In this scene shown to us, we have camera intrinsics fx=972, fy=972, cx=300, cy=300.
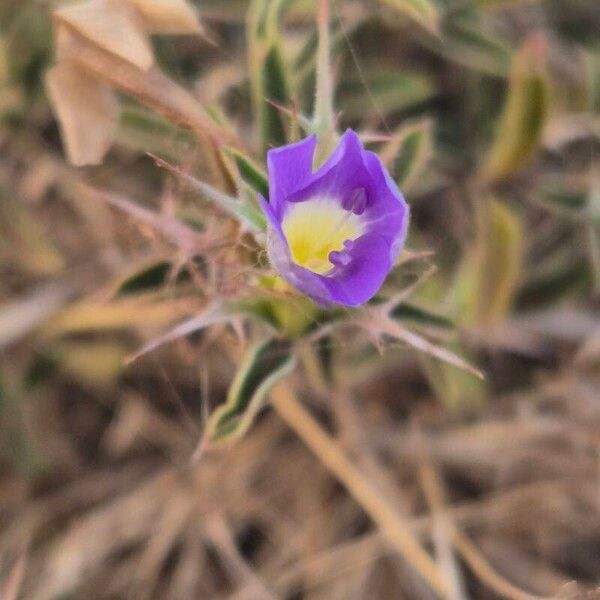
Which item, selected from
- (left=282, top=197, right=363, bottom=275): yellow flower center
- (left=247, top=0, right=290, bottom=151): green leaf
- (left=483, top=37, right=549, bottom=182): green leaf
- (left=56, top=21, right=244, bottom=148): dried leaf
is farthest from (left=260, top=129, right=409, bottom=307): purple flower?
(left=483, top=37, right=549, bottom=182): green leaf

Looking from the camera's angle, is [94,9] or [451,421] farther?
[451,421]

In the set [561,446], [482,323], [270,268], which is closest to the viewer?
[270,268]

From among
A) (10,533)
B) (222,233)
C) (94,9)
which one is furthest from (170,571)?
(94,9)

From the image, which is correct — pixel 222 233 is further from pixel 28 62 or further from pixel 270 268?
pixel 28 62

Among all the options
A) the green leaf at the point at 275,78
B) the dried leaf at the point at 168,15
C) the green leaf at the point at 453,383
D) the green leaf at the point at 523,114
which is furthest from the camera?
the green leaf at the point at 453,383

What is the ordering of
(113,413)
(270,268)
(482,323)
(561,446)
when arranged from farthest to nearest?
1. (113,413)
2. (561,446)
3. (482,323)
4. (270,268)

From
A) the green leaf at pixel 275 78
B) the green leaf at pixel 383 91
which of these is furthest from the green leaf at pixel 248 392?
the green leaf at pixel 383 91

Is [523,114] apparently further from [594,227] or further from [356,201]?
[356,201]

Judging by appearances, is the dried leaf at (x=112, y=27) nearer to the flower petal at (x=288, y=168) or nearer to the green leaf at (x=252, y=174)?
the green leaf at (x=252, y=174)
